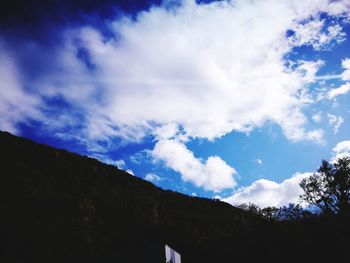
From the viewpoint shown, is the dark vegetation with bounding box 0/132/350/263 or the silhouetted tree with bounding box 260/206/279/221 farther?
the silhouetted tree with bounding box 260/206/279/221

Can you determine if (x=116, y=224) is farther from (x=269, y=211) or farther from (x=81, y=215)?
(x=269, y=211)

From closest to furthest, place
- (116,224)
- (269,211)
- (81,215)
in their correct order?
(81,215)
(116,224)
(269,211)

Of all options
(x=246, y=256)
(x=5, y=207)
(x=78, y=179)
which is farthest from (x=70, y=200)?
(x=246, y=256)

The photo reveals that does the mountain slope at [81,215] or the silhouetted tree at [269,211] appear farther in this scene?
the silhouetted tree at [269,211]

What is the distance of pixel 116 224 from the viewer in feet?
179

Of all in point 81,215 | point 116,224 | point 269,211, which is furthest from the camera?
point 269,211

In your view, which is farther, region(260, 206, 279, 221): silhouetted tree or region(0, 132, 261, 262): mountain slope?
region(260, 206, 279, 221): silhouetted tree

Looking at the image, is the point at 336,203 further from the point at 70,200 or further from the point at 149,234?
the point at 70,200

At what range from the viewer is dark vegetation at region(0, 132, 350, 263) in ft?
123

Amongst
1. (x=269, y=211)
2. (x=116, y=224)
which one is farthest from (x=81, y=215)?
(x=269, y=211)

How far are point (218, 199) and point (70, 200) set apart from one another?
56.3 m

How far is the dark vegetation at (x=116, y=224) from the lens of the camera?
Result: 37.5m

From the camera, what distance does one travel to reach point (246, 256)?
4397 cm

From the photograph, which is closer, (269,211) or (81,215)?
(81,215)
